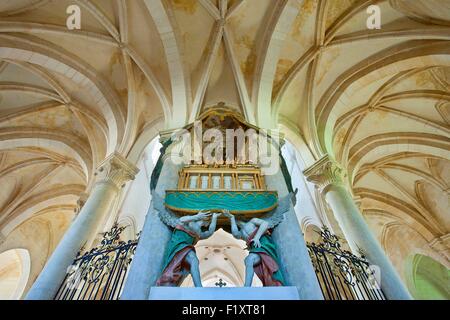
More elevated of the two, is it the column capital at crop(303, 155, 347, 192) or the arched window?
the arched window

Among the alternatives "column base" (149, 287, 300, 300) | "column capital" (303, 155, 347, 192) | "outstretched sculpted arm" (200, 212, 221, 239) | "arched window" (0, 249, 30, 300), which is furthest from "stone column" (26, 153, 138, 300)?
"arched window" (0, 249, 30, 300)

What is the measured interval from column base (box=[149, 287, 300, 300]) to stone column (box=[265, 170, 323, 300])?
1.00ft

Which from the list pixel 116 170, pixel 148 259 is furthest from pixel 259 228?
pixel 116 170

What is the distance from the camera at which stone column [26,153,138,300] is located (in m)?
4.37

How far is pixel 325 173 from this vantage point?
7449 millimetres

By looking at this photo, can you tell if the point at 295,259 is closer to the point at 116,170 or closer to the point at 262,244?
the point at 262,244

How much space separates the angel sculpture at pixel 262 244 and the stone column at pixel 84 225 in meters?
3.02

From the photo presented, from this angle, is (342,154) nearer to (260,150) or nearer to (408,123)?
(408,123)

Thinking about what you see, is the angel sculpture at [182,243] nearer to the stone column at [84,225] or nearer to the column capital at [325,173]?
the stone column at [84,225]

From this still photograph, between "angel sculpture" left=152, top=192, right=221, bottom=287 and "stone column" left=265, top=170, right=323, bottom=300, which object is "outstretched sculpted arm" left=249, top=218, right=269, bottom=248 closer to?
"stone column" left=265, top=170, right=323, bottom=300

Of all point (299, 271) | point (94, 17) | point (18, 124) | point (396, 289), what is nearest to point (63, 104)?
point (18, 124)

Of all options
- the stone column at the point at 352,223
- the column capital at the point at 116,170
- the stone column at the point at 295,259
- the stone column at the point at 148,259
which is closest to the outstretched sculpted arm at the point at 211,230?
the stone column at the point at 148,259

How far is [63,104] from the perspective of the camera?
33.1 ft

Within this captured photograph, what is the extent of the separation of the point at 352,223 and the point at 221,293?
4033 mm
